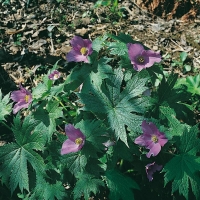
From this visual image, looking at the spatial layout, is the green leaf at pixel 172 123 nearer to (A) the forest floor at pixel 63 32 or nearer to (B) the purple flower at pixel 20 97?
(B) the purple flower at pixel 20 97

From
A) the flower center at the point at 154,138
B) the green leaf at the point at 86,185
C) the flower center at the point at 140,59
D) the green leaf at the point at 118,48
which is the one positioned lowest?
the green leaf at the point at 86,185

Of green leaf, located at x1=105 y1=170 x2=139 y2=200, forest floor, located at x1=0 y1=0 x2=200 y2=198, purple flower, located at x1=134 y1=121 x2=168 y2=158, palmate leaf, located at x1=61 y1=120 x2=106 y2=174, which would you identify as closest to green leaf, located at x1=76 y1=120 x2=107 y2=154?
palmate leaf, located at x1=61 y1=120 x2=106 y2=174

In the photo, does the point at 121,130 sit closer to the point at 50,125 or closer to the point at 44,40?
the point at 50,125

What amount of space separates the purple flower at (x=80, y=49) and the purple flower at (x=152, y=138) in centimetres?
56

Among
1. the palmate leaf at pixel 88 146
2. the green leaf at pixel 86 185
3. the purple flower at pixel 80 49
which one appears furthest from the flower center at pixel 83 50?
the green leaf at pixel 86 185

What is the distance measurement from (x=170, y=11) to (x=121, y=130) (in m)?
2.43

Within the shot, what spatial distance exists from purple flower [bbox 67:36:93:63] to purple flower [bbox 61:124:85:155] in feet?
1.54

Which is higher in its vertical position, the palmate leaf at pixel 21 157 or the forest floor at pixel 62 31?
the palmate leaf at pixel 21 157

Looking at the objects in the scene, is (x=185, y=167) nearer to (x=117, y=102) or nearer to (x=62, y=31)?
(x=117, y=102)

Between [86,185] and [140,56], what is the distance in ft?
2.74

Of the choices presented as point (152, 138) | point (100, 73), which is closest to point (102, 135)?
point (152, 138)

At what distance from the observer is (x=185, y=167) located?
5.29 feet

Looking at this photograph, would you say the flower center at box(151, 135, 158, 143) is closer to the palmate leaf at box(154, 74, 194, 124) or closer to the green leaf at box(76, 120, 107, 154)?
the green leaf at box(76, 120, 107, 154)

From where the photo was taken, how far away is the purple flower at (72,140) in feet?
5.05
